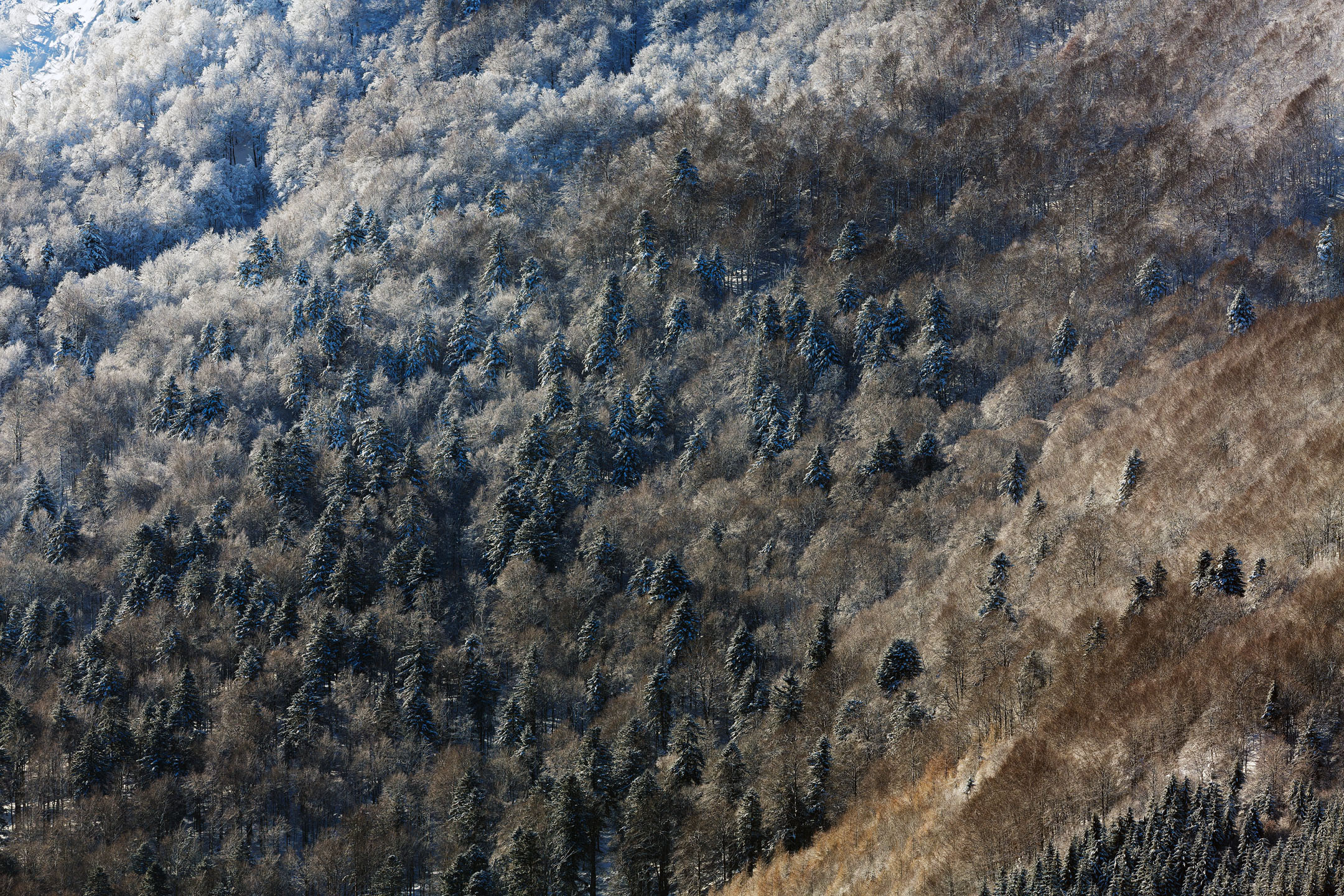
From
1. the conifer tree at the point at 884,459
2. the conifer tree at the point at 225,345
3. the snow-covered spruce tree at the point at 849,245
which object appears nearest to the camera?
the conifer tree at the point at 884,459

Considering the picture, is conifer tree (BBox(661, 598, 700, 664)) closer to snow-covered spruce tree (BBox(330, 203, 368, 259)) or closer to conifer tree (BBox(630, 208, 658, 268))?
conifer tree (BBox(630, 208, 658, 268))

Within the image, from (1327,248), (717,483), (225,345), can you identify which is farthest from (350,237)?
(1327,248)

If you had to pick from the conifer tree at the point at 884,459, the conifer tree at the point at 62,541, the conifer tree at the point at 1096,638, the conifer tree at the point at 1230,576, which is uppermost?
the conifer tree at the point at 1230,576

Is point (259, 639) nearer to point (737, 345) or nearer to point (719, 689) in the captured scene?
point (719, 689)

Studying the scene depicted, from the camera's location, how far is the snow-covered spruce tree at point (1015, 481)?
104312 mm

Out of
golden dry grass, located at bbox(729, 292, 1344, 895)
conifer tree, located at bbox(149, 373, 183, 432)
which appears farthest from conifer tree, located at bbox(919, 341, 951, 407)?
conifer tree, located at bbox(149, 373, 183, 432)

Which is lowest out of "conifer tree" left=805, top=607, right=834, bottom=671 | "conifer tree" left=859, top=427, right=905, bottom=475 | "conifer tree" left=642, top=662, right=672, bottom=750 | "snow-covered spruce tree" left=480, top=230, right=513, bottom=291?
"conifer tree" left=642, top=662, right=672, bottom=750

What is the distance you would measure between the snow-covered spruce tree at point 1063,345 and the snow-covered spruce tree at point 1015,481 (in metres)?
21.1

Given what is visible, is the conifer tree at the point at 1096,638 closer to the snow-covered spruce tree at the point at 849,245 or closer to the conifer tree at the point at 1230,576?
the conifer tree at the point at 1230,576

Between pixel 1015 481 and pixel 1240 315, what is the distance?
110 feet

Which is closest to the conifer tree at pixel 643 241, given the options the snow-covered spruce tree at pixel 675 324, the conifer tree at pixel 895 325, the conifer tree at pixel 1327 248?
the snow-covered spruce tree at pixel 675 324

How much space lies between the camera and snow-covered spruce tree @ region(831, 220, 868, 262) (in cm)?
14438

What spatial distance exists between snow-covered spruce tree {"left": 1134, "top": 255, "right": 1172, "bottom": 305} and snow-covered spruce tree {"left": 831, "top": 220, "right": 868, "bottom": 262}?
32.8m

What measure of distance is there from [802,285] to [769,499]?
116ft
